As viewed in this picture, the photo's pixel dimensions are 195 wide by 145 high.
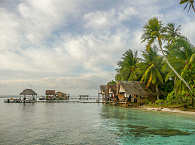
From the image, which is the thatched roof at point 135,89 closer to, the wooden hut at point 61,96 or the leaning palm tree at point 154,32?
the leaning palm tree at point 154,32

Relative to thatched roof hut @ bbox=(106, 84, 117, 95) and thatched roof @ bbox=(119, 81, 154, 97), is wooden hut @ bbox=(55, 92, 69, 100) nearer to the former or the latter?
thatched roof hut @ bbox=(106, 84, 117, 95)

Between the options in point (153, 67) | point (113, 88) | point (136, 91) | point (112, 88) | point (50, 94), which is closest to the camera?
point (153, 67)

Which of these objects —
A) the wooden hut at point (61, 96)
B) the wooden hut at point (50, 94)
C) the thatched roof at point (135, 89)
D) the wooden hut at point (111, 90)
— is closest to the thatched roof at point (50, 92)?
the wooden hut at point (50, 94)

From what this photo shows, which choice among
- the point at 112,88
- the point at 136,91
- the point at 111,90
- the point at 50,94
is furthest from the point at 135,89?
the point at 50,94

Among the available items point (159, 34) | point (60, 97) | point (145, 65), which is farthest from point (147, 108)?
point (60, 97)

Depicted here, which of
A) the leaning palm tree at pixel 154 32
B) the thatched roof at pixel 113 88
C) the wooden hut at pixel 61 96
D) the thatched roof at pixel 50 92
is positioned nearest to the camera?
the leaning palm tree at pixel 154 32

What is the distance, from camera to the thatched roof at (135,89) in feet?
86.4

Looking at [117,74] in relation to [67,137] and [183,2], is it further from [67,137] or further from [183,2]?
[67,137]

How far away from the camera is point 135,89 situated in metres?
26.8

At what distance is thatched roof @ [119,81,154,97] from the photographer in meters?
26.3

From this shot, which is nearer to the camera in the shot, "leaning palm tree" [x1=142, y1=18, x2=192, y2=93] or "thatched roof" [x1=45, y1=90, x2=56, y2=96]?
"leaning palm tree" [x1=142, y1=18, x2=192, y2=93]

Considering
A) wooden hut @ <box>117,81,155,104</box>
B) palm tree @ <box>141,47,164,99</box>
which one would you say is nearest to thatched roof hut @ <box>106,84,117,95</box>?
wooden hut @ <box>117,81,155,104</box>

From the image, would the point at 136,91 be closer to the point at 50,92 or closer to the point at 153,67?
the point at 153,67

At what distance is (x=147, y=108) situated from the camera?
2333cm
